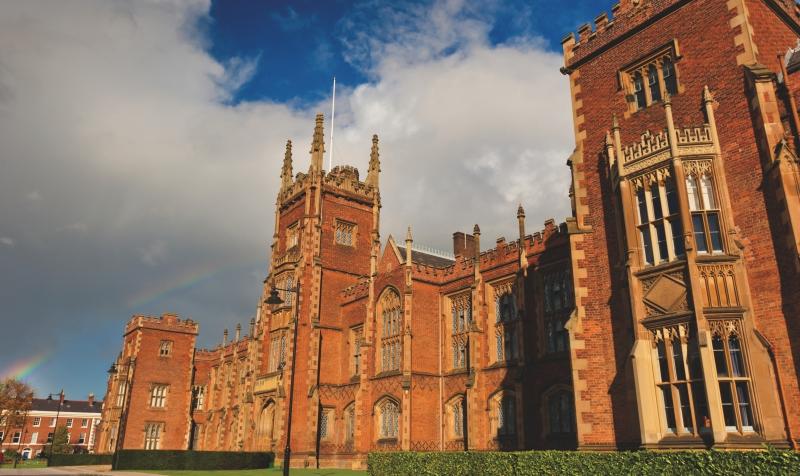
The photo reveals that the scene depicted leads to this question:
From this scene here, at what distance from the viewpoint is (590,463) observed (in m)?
14.6

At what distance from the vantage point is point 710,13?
1767 centimetres

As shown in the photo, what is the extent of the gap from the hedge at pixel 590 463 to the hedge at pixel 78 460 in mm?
34635

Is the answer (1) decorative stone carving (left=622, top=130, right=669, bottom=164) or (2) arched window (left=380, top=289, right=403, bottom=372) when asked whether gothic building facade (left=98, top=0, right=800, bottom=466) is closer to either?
(1) decorative stone carving (left=622, top=130, right=669, bottom=164)

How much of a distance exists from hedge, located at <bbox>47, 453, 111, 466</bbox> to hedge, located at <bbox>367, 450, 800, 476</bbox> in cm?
3464

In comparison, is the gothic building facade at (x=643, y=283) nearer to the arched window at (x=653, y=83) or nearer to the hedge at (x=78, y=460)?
the arched window at (x=653, y=83)

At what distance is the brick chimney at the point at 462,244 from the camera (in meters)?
41.0

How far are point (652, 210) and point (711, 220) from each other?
59.5 inches

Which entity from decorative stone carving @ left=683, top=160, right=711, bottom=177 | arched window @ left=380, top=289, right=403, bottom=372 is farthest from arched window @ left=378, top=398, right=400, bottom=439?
decorative stone carving @ left=683, top=160, right=711, bottom=177

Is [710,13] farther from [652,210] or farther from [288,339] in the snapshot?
[288,339]

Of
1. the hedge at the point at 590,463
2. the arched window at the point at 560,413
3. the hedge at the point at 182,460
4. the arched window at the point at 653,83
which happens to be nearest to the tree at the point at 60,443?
the hedge at the point at 182,460

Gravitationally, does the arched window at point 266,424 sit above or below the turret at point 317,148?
below

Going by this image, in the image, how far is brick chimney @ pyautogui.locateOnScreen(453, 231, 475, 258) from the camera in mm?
41031

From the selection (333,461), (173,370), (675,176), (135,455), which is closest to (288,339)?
(333,461)

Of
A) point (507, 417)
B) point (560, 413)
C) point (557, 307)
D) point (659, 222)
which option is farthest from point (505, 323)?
point (659, 222)
